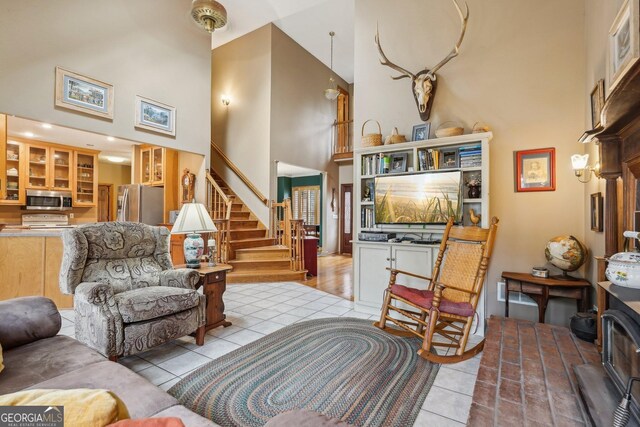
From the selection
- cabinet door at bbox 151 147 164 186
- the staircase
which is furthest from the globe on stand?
cabinet door at bbox 151 147 164 186

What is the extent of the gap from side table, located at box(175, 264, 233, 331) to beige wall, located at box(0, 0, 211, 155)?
308 cm

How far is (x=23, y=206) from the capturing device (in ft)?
19.7

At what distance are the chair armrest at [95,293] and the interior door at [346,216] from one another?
7.14 meters

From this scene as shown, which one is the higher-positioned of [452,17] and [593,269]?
[452,17]

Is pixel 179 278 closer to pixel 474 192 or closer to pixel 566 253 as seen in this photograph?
pixel 474 192

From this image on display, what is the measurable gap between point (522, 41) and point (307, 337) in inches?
147

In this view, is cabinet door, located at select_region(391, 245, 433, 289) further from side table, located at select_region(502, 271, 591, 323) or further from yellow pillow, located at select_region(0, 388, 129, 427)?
yellow pillow, located at select_region(0, 388, 129, 427)

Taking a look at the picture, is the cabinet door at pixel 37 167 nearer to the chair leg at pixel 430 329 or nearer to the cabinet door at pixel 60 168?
the cabinet door at pixel 60 168

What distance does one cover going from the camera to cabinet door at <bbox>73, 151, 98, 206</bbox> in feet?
22.1

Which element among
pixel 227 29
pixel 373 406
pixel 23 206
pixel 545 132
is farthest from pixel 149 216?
pixel 545 132

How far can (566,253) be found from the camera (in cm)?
277

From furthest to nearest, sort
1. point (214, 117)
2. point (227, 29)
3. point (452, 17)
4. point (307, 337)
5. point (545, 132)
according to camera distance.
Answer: point (214, 117), point (227, 29), point (452, 17), point (545, 132), point (307, 337)

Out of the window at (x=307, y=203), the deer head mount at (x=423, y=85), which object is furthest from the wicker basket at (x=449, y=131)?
the window at (x=307, y=203)

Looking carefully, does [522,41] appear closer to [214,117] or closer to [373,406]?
[373,406]
